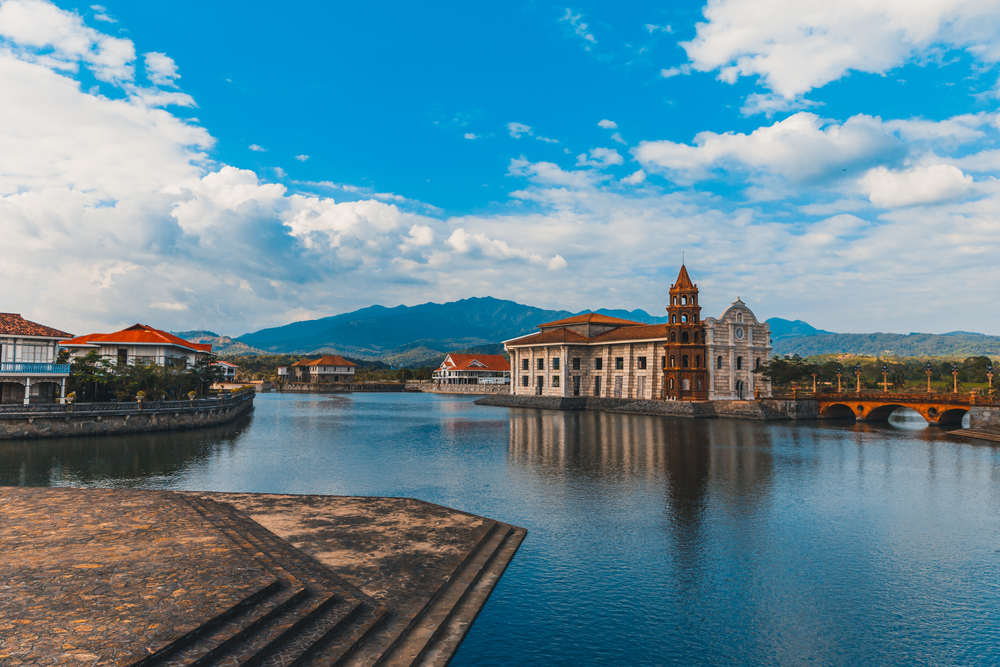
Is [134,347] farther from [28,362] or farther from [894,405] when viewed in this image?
[894,405]

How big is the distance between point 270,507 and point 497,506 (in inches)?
350

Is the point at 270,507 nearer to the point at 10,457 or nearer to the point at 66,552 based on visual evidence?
the point at 66,552

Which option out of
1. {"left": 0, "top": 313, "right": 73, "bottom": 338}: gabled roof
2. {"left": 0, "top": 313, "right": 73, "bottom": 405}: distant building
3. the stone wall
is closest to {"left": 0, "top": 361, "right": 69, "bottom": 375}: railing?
{"left": 0, "top": 313, "right": 73, "bottom": 405}: distant building

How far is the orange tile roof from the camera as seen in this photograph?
9300 cm

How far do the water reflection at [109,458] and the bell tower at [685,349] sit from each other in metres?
54.5

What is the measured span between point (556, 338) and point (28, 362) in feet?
222

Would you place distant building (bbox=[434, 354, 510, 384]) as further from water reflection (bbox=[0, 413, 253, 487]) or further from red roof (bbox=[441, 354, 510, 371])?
water reflection (bbox=[0, 413, 253, 487])

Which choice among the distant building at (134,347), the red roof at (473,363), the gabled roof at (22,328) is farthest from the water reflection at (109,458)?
the red roof at (473,363)

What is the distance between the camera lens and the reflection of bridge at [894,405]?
59.6 meters

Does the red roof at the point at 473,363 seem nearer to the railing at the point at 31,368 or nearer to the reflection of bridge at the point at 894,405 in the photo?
the reflection of bridge at the point at 894,405

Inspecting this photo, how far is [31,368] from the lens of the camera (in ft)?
150

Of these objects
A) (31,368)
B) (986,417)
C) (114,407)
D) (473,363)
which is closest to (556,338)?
(986,417)

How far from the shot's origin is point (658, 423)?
6341cm

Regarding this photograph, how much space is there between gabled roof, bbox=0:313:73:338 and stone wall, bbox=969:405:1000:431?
82.7 m
